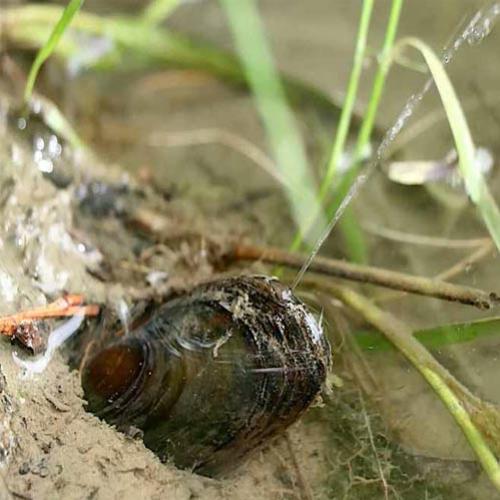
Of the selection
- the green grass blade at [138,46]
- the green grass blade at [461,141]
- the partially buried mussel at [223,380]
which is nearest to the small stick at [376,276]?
the green grass blade at [461,141]

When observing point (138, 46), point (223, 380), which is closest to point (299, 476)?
point (223, 380)

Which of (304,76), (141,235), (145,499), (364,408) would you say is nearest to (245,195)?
(141,235)

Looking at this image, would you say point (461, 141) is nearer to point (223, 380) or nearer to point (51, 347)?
point (223, 380)

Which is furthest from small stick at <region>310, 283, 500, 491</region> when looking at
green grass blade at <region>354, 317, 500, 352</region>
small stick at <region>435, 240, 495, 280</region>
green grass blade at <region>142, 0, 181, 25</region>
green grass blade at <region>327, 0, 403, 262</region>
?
green grass blade at <region>142, 0, 181, 25</region>

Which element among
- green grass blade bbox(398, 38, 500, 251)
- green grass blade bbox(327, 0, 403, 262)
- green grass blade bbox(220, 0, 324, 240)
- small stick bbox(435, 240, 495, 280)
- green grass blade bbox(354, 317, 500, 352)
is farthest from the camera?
green grass blade bbox(220, 0, 324, 240)

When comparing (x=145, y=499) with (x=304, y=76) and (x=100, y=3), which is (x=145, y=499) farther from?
(x=100, y=3)

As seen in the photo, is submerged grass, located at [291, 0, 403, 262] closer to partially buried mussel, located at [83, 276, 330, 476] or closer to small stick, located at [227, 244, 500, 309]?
small stick, located at [227, 244, 500, 309]
